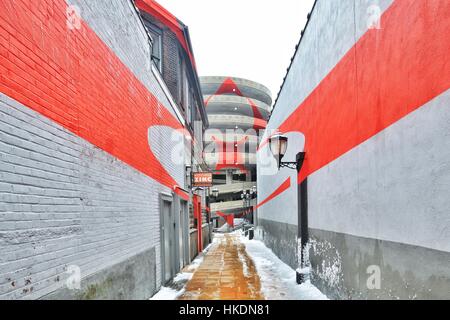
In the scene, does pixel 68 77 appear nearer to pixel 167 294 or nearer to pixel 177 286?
pixel 167 294

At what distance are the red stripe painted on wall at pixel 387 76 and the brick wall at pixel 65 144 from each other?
12.8ft

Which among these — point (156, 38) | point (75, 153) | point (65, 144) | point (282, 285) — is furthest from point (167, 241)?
point (156, 38)

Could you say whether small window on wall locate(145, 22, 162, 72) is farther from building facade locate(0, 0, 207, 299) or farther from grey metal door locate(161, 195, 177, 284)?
grey metal door locate(161, 195, 177, 284)

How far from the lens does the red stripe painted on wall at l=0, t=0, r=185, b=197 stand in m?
2.45

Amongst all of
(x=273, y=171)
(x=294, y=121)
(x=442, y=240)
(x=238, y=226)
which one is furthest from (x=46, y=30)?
(x=238, y=226)

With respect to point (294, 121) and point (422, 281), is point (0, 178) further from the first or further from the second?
point (294, 121)

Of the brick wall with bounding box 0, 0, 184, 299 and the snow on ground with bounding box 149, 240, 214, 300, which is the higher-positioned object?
the brick wall with bounding box 0, 0, 184, 299

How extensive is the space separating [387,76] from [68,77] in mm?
4023

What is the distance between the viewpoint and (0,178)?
2.21 metres

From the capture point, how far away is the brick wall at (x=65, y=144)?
7.76 ft

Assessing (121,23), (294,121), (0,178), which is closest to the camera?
(0,178)

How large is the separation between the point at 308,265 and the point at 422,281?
449 centimetres

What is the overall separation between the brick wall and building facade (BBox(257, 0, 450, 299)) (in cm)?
379

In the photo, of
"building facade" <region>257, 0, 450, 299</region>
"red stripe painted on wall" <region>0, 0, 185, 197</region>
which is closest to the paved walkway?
"building facade" <region>257, 0, 450, 299</region>
